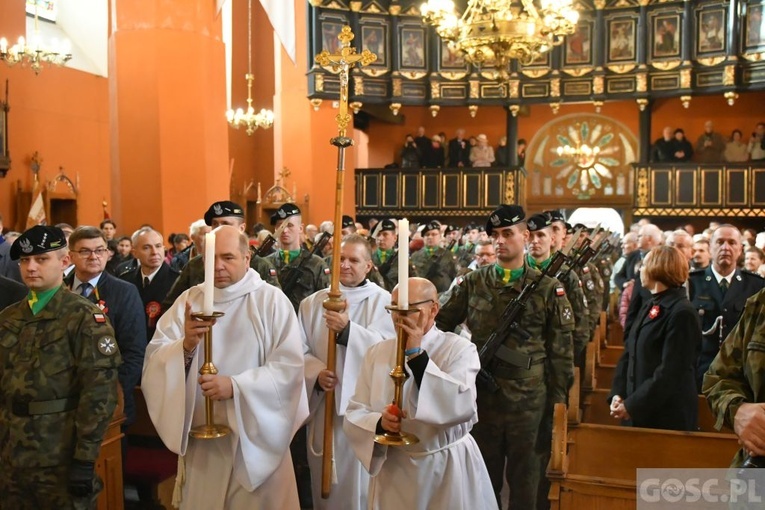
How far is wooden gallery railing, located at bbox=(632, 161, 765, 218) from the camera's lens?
19.7m

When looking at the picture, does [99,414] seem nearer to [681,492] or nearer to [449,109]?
[681,492]

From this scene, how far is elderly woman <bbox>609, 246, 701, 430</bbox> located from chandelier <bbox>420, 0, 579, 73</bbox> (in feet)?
34.0

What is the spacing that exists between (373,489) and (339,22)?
16644 millimetres

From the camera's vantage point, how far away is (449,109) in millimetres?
24484

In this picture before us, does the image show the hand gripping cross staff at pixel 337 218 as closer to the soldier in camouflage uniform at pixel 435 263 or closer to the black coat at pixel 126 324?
the black coat at pixel 126 324

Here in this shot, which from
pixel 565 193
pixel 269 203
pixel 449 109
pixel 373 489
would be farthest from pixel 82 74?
pixel 373 489

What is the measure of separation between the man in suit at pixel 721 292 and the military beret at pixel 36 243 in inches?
190

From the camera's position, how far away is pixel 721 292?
21.7ft

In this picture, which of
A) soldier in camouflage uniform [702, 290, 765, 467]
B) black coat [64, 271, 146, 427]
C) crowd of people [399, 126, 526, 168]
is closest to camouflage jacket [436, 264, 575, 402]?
soldier in camouflage uniform [702, 290, 765, 467]

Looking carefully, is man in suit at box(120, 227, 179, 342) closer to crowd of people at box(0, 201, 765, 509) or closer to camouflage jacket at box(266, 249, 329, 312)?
camouflage jacket at box(266, 249, 329, 312)

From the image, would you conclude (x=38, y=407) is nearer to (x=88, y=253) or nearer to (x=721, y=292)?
(x=88, y=253)

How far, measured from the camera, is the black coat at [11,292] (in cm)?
493

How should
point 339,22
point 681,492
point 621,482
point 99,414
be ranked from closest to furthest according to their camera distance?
point 681,492 → point 621,482 → point 99,414 → point 339,22

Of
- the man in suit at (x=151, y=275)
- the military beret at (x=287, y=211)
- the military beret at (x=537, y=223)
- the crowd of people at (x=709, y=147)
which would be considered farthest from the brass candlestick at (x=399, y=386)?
the crowd of people at (x=709, y=147)
